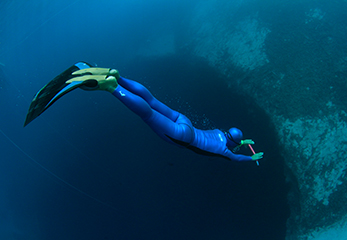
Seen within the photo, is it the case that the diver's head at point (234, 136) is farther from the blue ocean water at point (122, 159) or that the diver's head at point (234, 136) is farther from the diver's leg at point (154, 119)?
the blue ocean water at point (122, 159)

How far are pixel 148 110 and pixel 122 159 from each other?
108 centimetres

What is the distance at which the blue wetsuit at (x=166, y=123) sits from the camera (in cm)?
120

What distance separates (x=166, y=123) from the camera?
135 centimetres

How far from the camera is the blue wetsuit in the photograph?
120 cm

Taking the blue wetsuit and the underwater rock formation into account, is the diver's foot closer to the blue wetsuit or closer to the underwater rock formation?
the blue wetsuit

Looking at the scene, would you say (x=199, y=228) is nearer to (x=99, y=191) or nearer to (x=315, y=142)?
(x=99, y=191)

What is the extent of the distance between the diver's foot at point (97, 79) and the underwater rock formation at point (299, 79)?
154cm

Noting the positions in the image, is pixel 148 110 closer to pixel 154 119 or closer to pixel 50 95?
pixel 154 119

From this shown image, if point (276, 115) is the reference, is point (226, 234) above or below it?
below

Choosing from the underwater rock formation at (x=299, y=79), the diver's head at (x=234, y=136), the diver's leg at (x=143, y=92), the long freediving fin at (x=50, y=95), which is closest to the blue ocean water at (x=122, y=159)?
the underwater rock formation at (x=299, y=79)

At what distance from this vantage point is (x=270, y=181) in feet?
6.44

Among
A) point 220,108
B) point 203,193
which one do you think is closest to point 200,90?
point 220,108

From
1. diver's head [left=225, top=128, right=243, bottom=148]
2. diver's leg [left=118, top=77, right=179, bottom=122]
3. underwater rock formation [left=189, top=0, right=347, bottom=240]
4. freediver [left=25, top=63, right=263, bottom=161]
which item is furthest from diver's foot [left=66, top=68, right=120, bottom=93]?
underwater rock formation [left=189, top=0, right=347, bottom=240]

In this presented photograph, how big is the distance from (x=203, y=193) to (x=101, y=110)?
1.53 meters
